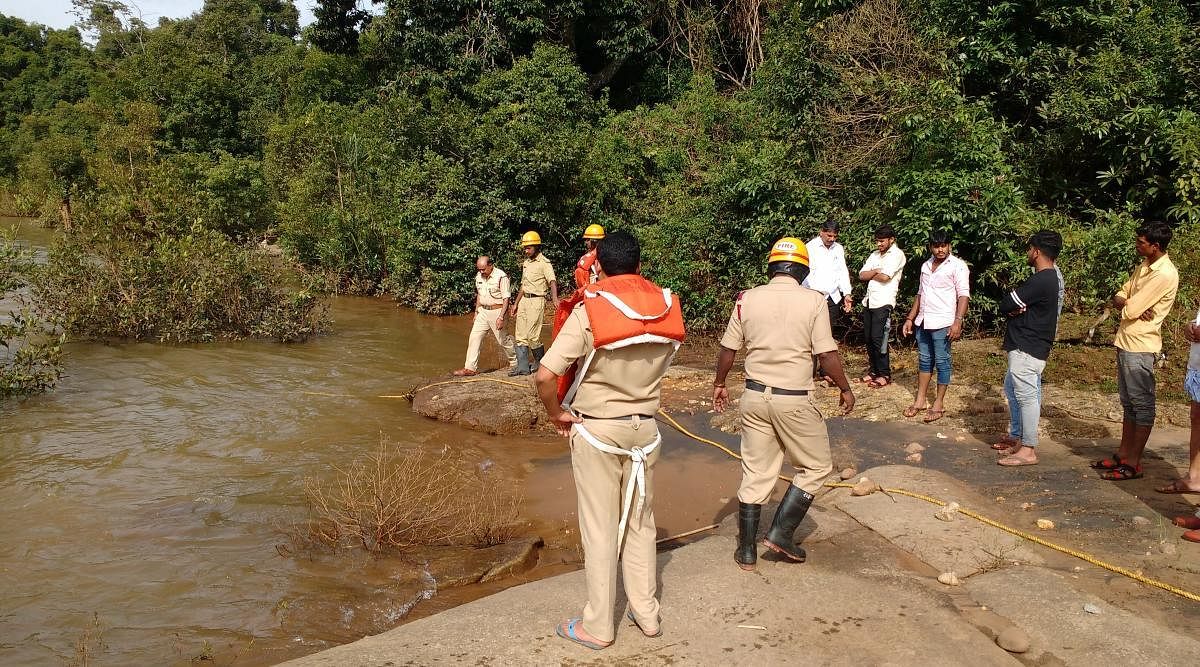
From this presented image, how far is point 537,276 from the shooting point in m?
10.4

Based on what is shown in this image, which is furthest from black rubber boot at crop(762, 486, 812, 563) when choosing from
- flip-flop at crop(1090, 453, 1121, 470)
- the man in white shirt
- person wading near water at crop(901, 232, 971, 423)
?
the man in white shirt

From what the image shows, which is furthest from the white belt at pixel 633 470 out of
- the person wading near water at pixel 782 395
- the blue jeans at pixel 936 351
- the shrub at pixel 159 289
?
the shrub at pixel 159 289

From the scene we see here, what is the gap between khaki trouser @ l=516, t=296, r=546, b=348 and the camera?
10.5 m

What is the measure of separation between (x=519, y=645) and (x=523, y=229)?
14.4 meters

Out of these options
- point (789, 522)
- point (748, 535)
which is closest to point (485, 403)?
point (748, 535)

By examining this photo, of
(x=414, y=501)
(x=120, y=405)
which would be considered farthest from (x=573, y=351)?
(x=120, y=405)

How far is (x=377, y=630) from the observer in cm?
524

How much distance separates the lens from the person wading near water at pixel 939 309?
25.7 ft

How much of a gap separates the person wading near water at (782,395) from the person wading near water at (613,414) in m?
0.97

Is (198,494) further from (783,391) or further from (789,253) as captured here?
(789,253)

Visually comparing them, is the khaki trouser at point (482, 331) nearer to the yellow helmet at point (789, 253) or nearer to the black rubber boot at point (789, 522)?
the yellow helmet at point (789, 253)

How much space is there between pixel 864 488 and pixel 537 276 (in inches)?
211

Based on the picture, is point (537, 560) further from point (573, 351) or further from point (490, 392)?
point (490, 392)

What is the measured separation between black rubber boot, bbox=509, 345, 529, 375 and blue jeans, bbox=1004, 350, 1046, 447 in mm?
5840
